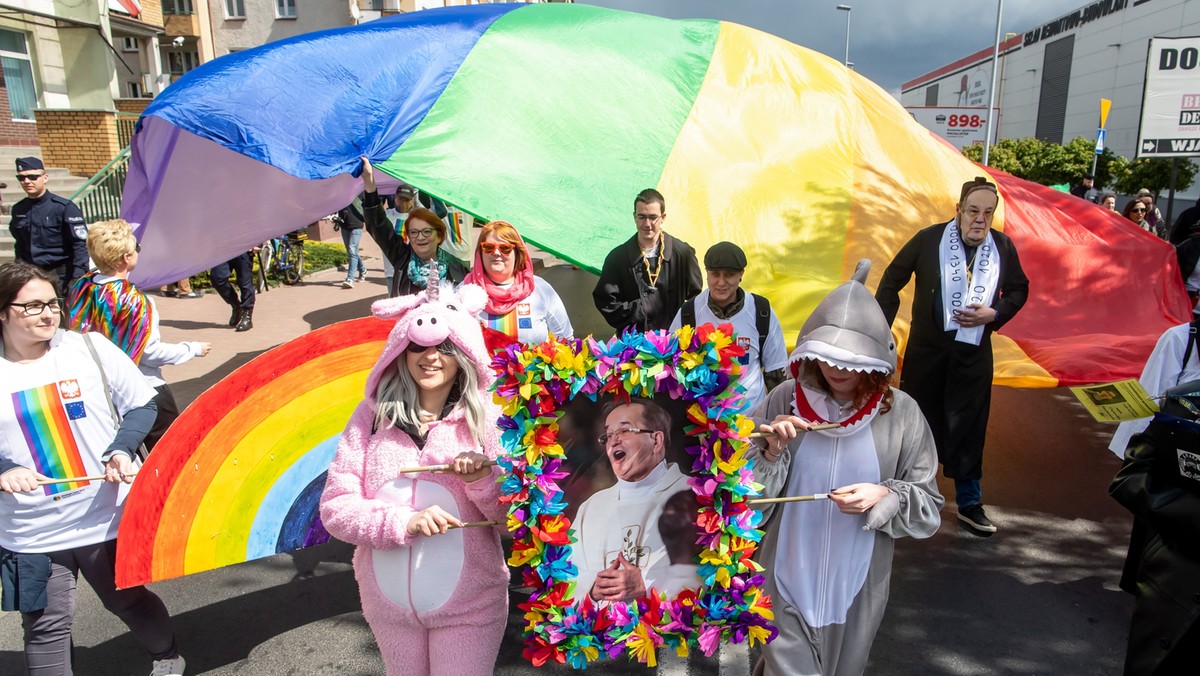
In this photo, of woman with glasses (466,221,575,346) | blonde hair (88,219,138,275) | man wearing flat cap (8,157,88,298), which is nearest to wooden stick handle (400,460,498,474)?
woman with glasses (466,221,575,346)

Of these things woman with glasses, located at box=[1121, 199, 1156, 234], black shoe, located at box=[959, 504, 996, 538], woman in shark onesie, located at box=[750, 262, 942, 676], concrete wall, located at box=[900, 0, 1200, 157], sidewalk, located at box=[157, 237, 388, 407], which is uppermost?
concrete wall, located at box=[900, 0, 1200, 157]

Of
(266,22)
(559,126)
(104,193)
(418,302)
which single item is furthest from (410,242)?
(266,22)

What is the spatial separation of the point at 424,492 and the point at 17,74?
20.2m

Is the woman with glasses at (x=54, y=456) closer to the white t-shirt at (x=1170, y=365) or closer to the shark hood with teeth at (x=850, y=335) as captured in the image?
the shark hood with teeth at (x=850, y=335)

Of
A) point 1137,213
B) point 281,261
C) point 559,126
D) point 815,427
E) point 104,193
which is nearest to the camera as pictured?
point 815,427

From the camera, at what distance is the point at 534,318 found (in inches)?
175

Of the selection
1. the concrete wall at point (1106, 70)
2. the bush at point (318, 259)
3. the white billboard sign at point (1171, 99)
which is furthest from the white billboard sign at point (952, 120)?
the bush at point (318, 259)

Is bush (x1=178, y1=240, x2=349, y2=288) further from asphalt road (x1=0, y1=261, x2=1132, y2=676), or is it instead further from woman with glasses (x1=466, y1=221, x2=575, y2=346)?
woman with glasses (x1=466, y1=221, x2=575, y2=346)

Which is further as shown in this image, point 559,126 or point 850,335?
point 559,126

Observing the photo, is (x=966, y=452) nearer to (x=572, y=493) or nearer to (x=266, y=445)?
(x=572, y=493)

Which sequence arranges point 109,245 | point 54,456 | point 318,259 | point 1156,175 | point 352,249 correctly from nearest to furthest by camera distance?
1. point 54,456
2. point 109,245
3. point 352,249
4. point 318,259
5. point 1156,175

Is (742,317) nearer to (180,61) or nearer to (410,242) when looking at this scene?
(410,242)

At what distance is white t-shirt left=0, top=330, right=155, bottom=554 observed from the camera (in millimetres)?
2877

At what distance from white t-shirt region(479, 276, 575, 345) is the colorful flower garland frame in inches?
79.4
